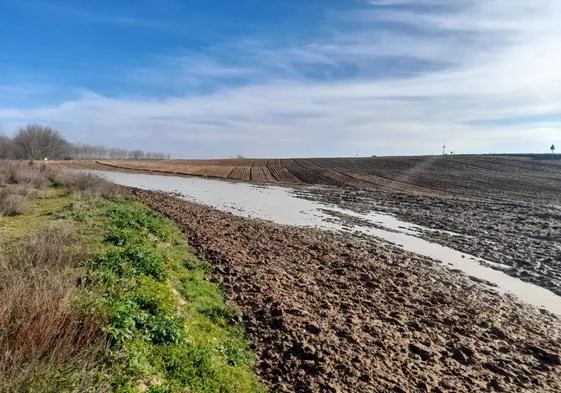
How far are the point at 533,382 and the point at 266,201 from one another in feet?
91.9

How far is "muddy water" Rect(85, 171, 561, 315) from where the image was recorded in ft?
44.7

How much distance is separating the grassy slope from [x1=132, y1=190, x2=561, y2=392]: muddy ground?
0.69 meters

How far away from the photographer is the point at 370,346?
320 inches

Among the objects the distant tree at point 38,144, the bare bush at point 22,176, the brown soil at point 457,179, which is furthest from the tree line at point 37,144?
the bare bush at point 22,176

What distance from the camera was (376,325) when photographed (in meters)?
9.23

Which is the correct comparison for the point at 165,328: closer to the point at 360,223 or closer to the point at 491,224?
the point at 360,223

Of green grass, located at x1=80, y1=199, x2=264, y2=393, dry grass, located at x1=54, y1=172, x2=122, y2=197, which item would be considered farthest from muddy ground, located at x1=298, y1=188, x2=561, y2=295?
dry grass, located at x1=54, y1=172, x2=122, y2=197

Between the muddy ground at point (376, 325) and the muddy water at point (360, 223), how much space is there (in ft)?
4.08

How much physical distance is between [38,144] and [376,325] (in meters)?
109

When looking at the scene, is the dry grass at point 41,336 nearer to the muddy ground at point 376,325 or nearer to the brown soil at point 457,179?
the muddy ground at point 376,325

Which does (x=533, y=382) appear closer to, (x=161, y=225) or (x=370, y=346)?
(x=370, y=346)

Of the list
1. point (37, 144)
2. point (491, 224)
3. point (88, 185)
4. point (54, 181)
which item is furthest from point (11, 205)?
point (37, 144)

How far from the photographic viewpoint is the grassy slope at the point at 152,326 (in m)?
5.26

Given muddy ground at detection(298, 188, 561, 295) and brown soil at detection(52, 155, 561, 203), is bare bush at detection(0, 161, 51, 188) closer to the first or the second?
muddy ground at detection(298, 188, 561, 295)
